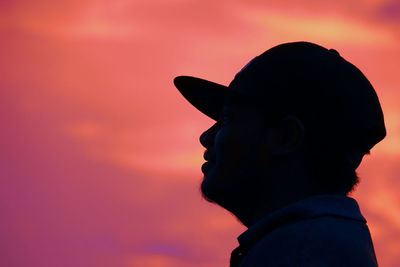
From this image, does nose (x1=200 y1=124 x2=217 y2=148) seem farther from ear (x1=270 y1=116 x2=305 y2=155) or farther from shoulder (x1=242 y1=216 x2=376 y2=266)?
shoulder (x1=242 y1=216 x2=376 y2=266)

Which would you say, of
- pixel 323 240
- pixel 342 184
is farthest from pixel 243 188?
pixel 323 240

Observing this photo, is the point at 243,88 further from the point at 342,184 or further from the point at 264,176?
the point at 342,184

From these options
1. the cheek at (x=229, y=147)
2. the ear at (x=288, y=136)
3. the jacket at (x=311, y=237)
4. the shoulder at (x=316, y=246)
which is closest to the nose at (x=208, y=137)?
the cheek at (x=229, y=147)

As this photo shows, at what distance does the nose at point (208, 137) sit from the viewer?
148 inches

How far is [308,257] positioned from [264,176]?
0.80m

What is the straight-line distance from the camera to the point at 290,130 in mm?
3391

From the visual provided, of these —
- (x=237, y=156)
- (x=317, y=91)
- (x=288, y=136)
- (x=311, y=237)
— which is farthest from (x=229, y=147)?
(x=311, y=237)

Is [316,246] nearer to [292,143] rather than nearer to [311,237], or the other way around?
[311,237]

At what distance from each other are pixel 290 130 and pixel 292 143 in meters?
0.08

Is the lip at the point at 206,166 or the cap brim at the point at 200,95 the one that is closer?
the lip at the point at 206,166

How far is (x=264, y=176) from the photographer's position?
11.1ft

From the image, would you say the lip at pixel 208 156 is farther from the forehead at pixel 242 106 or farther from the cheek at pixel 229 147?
the forehead at pixel 242 106

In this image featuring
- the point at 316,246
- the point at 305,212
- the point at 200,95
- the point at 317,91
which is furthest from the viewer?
the point at 200,95

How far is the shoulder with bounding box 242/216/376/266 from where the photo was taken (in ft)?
8.79
